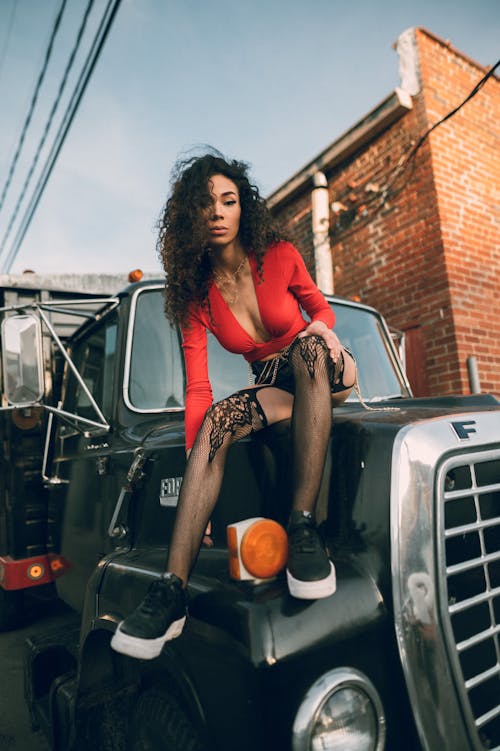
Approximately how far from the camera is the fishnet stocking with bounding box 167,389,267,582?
173 centimetres

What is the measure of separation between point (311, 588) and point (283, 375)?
2.87 feet

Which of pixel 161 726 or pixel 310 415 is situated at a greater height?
pixel 310 415

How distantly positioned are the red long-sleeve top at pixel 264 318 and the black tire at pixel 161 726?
89 centimetres

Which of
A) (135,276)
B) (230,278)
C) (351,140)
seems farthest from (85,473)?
(351,140)

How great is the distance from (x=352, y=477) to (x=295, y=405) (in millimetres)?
299

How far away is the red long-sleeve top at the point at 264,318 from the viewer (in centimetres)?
222

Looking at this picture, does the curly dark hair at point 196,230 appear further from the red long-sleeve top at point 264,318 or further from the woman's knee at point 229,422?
the woman's knee at point 229,422

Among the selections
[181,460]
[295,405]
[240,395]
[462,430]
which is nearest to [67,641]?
[181,460]

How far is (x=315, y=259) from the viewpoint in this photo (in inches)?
312

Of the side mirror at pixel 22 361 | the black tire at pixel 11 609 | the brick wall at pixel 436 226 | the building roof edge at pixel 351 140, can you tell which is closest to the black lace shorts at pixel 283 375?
the side mirror at pixel 22 361

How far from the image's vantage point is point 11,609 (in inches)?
162

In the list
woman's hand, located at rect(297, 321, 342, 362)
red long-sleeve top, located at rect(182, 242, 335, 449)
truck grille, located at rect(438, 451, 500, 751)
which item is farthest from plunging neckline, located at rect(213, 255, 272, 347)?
truck grille, located at rect(438, 451, 500, 751)

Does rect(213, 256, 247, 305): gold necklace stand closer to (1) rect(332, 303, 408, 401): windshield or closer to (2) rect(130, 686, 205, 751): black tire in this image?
(1) rect(332, 303, 408, 401): windshield

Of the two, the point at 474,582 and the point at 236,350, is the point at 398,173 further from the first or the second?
the point at 474,582
